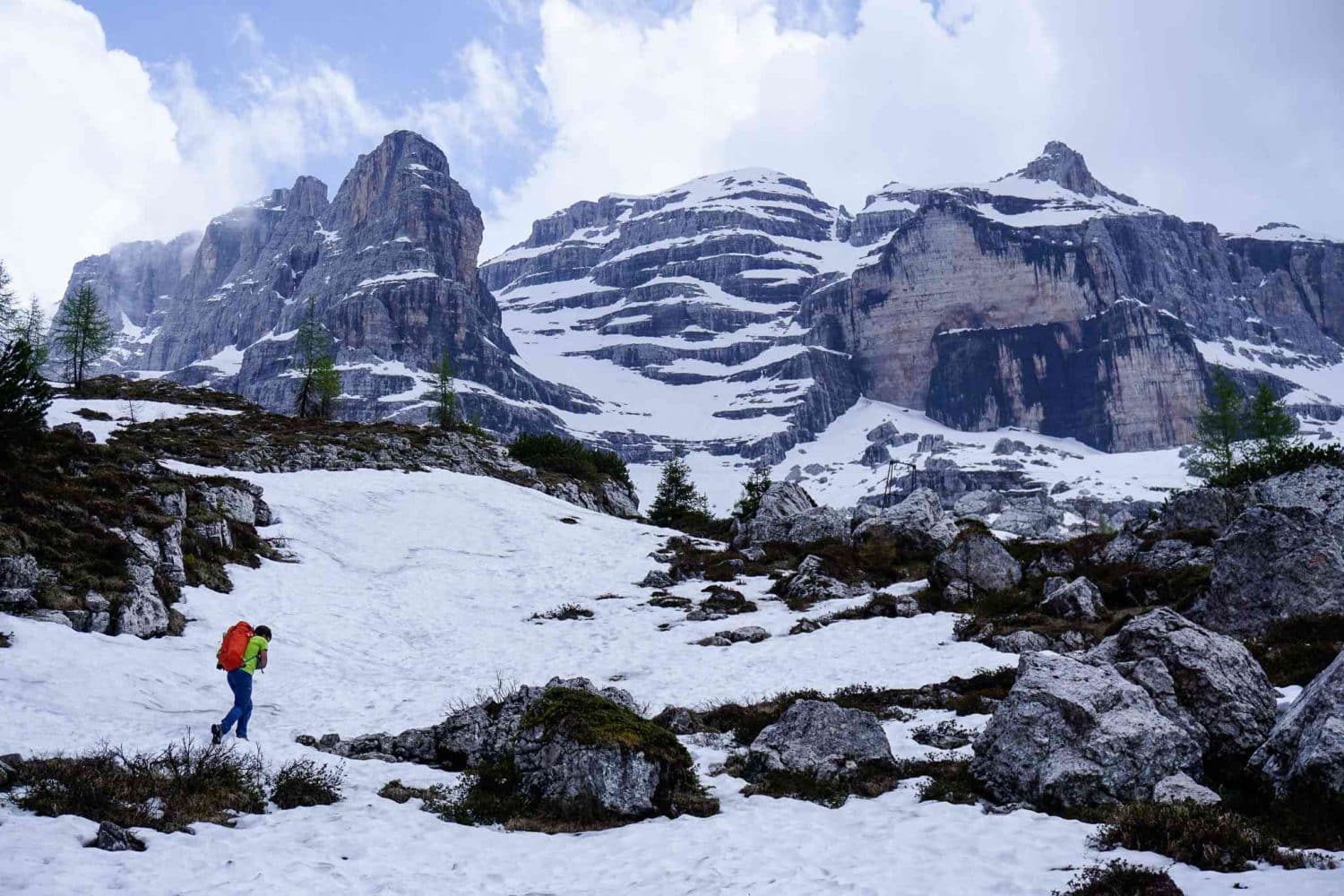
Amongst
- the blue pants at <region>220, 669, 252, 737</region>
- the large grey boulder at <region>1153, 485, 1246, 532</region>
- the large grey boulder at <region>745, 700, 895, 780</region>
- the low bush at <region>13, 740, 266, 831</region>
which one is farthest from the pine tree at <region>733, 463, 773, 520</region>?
the low bush at <region>13, 740, 266, 831</region>

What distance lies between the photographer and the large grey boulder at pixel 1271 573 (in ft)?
57.2

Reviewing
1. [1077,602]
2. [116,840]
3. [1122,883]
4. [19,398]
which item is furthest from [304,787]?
[19,398]

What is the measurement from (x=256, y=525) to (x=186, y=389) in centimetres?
4643

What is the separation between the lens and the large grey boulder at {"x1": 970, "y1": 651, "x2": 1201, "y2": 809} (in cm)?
1062

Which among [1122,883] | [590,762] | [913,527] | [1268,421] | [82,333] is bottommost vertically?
[590,762]

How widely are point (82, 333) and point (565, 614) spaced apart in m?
68.9

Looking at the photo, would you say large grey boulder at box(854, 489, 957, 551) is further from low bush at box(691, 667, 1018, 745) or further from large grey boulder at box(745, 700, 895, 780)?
large grey boulder at box(745, 700, 895, 780)

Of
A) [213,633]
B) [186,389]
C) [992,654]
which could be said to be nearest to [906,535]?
[992,654]

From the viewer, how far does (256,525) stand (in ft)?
109

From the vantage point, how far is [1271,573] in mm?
18000

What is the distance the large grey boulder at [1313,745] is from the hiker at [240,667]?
51.3ft

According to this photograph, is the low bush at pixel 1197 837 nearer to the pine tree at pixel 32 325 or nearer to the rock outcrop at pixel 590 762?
the rock outcrop at pixel 590 762

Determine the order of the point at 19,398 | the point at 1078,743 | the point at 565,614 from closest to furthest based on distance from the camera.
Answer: the point at 1078,743 < the point at 19,398 < the point at 565,614

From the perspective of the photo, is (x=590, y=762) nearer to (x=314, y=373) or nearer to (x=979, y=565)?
(x=979, y=565)
